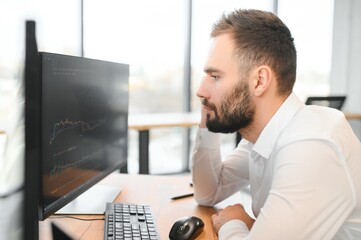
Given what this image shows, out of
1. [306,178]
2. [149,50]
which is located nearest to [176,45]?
[149,50]

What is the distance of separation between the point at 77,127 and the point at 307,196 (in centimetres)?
60

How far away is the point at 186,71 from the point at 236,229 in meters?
3.46

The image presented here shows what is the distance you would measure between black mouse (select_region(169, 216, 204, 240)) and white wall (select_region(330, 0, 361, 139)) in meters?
3.84

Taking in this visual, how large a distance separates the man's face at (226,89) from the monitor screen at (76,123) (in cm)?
32

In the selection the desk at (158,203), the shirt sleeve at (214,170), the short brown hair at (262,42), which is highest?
the short brown hair at (262,42)

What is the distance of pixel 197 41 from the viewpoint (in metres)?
4.32

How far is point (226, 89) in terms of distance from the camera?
1.00 metres

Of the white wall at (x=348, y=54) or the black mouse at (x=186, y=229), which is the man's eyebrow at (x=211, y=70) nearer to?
the black mouse at (x=186, y=229)

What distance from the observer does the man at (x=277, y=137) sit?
0.78 meters

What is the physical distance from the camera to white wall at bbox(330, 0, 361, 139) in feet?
14.4

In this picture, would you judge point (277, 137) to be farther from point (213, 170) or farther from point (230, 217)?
point (213, 170)

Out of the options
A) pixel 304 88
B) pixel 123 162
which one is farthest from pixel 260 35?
pixel 304 88

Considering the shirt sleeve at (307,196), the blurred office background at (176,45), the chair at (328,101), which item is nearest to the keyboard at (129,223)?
the shirt sleeve at (307,196)

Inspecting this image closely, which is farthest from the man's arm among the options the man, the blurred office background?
the blurred office background
